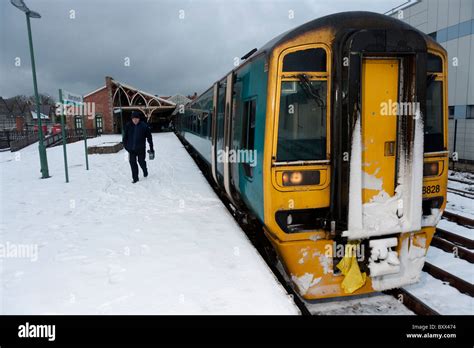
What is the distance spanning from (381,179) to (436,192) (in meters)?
0.92

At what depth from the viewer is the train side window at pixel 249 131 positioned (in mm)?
4023

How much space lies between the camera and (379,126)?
3.48 m

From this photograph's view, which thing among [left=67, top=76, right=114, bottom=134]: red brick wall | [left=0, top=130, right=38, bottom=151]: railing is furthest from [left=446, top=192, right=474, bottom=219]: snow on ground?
[left=67, top=76, right=114, bottom=134]: red brick wall

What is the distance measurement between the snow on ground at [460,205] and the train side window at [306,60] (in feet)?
18.0

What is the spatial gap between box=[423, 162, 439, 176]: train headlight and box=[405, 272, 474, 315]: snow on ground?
153 centimetres

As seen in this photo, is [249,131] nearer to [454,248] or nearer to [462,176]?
[454,248]

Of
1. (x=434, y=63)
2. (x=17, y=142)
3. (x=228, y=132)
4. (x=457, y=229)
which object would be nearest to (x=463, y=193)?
(x=457, y=229)

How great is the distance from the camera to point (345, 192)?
11.3 ft

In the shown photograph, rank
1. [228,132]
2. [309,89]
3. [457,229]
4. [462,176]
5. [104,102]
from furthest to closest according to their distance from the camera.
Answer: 1. [104,102]
2. [462,176]
3. [457,229]
4. [228,132]
5. [309,89]

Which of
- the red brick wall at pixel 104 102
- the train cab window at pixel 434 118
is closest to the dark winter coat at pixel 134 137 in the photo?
the train cab window at pixel 434 118

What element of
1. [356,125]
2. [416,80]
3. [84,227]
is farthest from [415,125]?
[84,227]

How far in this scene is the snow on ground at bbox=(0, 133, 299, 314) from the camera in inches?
117

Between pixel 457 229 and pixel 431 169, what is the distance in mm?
3070

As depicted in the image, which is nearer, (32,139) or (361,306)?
(361,306)
